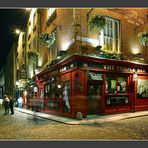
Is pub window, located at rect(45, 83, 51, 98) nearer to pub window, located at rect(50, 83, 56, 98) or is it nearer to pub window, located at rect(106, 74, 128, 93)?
pub window, located at rect(50, 83, 56, 98)

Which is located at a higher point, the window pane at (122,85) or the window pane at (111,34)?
the window pane at (111,34)

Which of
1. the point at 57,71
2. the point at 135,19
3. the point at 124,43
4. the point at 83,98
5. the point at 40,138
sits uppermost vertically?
the point at 135,19

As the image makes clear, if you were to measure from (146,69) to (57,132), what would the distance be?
10722 millimetres

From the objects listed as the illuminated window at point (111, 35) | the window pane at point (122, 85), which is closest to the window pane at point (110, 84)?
the window pane at point (122, 85)

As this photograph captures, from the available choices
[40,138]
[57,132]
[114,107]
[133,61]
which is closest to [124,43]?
[133,61]

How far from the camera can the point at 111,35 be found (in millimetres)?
17812

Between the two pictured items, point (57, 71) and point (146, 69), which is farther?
point (146, 69)

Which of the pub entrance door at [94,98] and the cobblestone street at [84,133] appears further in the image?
the pub entrance door at [94,98]

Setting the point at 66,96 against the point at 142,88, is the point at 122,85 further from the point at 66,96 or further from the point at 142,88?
the point at 66,96

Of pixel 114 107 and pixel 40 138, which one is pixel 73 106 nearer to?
pixel 114 107

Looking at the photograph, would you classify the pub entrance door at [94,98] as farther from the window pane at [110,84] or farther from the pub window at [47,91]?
the pub window at [47,91]

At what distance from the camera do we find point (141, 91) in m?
19.0

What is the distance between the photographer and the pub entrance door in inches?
622

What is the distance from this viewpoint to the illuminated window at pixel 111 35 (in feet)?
57.4
